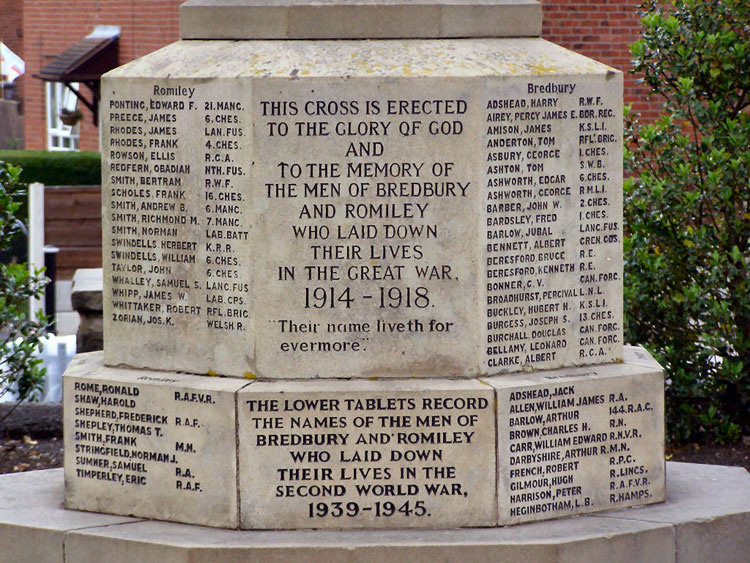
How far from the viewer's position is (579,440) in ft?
16.0

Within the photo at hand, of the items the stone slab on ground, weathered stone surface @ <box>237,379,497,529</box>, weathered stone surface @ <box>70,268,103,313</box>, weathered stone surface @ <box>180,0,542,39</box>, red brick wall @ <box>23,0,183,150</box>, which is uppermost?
red brick wall @ <box>23,0,183,150</box>

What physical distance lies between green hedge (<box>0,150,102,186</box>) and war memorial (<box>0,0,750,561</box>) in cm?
1412

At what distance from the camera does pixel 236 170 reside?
4723 mm

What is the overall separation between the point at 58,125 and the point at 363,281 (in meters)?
19.5

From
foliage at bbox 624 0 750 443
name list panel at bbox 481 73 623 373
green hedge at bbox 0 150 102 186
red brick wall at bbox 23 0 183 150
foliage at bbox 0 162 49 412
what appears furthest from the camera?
red brick wall at bbox 23 0 183 150

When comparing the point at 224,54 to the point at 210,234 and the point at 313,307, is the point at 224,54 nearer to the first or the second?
the point at 210,234

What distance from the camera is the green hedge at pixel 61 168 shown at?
1872 cm

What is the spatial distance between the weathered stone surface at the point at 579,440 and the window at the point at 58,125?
18.5m

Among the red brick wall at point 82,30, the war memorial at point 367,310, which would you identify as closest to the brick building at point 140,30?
the red brick wall at point 82,30

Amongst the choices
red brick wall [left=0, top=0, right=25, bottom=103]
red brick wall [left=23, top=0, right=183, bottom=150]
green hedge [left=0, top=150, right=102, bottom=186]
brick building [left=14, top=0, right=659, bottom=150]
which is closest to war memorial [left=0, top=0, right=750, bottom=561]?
brick building [left=14, top=0, right=659, bottom=150]

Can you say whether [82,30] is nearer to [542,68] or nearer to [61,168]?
[61,168]

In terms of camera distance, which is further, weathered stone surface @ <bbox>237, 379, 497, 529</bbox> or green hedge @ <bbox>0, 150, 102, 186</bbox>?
green hedge @ <bbox>0, 150, 102, 186</bbox>

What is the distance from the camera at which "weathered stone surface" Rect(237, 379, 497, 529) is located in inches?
183

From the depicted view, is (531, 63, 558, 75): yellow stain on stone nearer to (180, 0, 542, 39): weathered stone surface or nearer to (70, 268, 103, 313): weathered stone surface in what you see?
(180, 0, 542, 39): weathered stone surface
